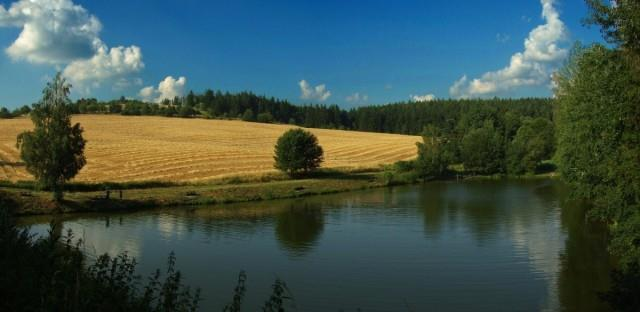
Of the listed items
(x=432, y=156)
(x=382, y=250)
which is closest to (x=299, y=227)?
(x=382, y=250)

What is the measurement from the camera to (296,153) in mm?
64312

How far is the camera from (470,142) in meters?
85.7

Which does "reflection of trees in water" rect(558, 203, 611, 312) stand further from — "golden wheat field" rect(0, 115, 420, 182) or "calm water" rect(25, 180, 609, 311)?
"golden wheat field" rect(0, 115, 420, 182)

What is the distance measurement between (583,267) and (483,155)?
6019 cm

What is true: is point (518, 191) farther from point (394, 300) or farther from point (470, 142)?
point (394, 300)

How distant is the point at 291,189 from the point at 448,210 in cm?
1841

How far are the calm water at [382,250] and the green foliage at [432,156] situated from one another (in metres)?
24.9

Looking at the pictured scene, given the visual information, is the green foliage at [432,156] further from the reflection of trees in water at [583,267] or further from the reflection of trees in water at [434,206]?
the reflection of trees in water at [583,267]

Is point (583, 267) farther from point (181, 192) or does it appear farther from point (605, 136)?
point (181, 192)

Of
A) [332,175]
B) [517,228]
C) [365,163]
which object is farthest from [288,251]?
[365,163]

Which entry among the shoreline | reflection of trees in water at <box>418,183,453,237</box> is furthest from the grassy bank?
Answer: reflection of trees in water at <box>418,183,453,237</box>

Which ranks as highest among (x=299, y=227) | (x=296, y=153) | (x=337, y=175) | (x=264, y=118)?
(x=264, y=118)

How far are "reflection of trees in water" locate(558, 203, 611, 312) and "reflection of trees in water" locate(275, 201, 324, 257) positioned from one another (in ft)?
43.8

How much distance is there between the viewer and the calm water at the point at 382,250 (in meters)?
21.7
